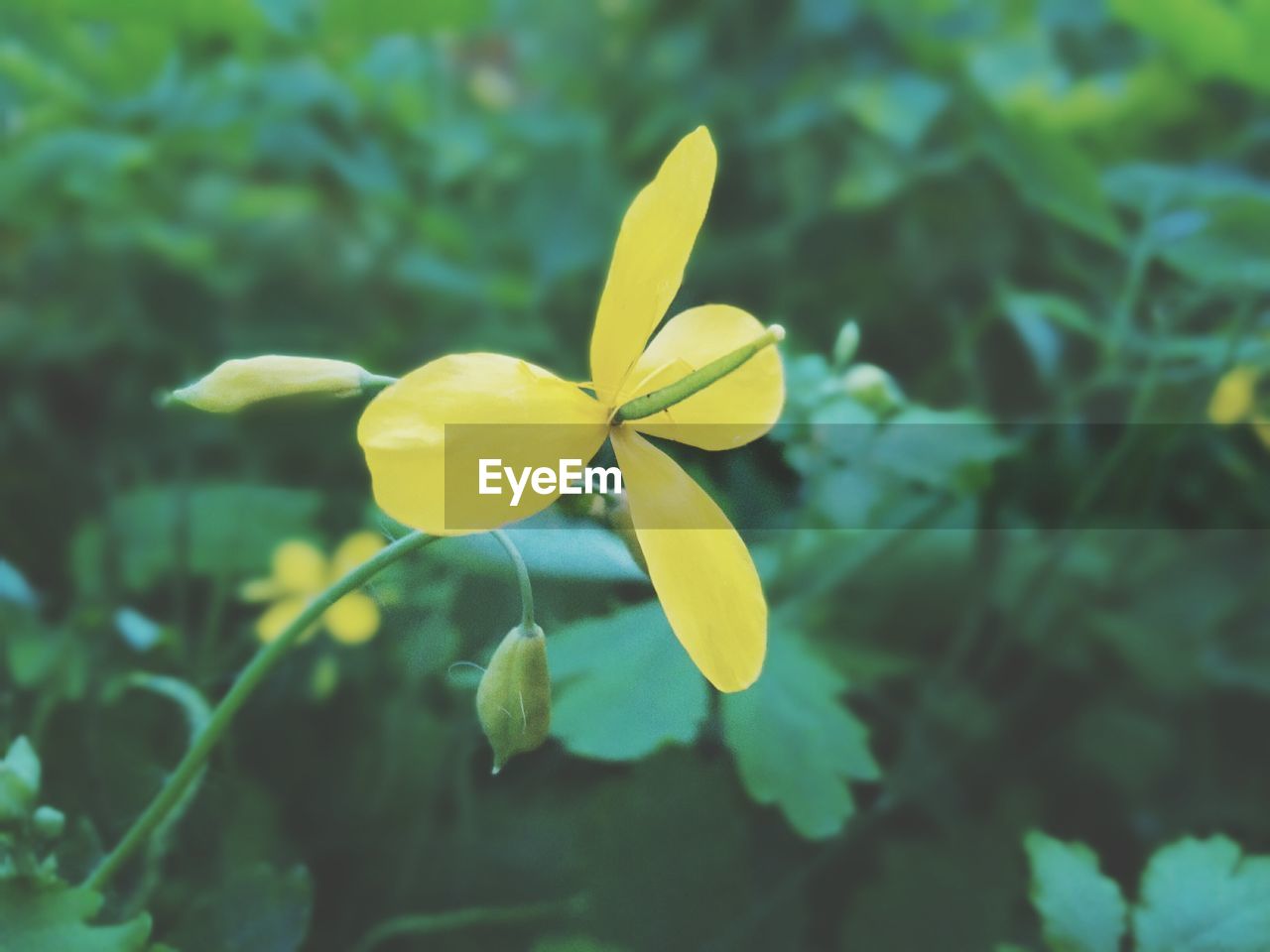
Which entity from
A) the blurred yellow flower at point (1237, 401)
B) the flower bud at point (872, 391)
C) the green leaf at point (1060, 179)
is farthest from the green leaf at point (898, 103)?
the flower bud at point (872, 391)

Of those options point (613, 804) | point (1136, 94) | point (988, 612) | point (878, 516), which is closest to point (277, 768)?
point (613, 804)

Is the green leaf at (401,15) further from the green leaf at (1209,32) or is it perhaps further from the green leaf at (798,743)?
the green leaf at (798,743)

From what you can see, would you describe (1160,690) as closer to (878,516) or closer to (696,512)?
(878,516)

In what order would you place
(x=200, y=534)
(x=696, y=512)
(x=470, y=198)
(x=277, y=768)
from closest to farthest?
(x=696, y=512) → (x=277, y=768) → (x=200, y=534) → (x=470, y=198)

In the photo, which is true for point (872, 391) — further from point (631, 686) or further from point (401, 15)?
point (401, 15)

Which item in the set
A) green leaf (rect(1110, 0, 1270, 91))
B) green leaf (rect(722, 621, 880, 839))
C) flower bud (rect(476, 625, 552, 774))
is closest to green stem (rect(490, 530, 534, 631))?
flower bud (rect(476, 625, 552, 774))
